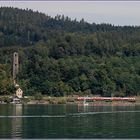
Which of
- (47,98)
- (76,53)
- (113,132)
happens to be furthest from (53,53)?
(113,132)

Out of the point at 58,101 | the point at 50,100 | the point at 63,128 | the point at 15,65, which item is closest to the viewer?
the point at 63,128

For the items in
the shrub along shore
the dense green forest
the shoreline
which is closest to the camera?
the shoreline

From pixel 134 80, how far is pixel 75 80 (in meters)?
13.0

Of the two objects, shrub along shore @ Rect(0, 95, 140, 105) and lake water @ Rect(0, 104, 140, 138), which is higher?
shrub along shore @ Rect(0, 95, 140, 105)

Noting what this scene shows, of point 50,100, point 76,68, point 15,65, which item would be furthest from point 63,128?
point 15,65

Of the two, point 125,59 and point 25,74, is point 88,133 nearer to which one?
point 25,74

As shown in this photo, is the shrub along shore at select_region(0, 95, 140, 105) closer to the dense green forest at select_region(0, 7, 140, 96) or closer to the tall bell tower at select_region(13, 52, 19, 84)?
the dense green forest at select_region(0, 7, 140, 96)

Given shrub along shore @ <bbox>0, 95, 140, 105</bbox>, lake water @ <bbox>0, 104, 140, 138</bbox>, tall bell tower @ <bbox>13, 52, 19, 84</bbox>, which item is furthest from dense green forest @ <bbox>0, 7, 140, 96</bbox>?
lake water @ <bbox>0, 104, 140, 138</bbox>

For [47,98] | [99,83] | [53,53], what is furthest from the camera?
[53,53]

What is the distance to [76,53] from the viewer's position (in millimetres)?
165500

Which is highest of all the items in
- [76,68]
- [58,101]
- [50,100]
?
[76,68]

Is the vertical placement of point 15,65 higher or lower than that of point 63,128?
higher

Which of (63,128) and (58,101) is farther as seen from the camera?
(58,101)

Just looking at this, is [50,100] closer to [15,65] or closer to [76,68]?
[76,68]
